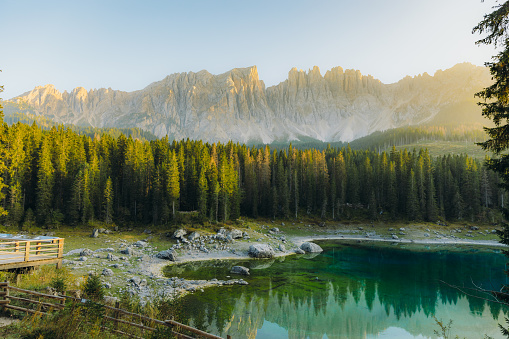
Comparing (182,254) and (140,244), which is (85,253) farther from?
(182,254)

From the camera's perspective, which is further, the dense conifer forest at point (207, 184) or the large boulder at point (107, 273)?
the dense conifer forest at point (207, 184)

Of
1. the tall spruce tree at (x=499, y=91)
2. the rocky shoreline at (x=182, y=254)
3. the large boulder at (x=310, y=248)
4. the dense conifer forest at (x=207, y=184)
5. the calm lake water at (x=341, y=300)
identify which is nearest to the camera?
the tall spruce tree at (x=499, y=91)

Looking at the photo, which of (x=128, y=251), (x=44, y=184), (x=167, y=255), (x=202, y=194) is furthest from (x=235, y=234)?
(x=44, y=184)

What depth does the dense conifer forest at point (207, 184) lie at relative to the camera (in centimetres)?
5859

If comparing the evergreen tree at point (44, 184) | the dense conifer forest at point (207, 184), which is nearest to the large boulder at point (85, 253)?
the dense conifer forest at point (207, 184)

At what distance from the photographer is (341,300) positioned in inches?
1133

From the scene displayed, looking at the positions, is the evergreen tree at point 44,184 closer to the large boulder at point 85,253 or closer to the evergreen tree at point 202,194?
the large boulder at point 85,253

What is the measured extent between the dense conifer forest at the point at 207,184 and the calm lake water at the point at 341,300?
29.2m

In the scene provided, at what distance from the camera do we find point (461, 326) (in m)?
23.7

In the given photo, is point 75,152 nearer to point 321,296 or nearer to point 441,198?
point 321,296

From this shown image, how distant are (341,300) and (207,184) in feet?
148

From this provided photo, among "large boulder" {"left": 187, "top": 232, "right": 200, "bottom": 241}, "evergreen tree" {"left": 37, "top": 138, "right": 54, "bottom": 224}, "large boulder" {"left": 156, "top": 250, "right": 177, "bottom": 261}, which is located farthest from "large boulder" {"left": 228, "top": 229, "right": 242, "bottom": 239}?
"evergreen tree" {"left": 37, "top": 138, "right": 54, "bottom": 224}

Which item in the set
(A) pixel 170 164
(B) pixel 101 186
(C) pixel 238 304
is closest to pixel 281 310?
(C) pixel 238 304

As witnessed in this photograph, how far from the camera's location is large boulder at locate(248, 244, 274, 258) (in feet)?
160
